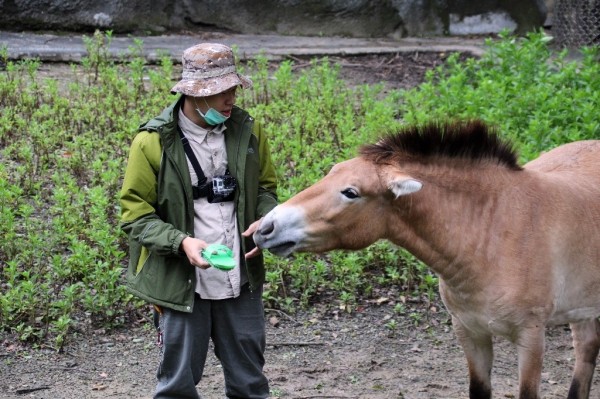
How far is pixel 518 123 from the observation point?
8.16 metres

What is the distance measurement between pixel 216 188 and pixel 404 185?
2.69 feet

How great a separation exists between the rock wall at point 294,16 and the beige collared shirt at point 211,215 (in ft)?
25.2

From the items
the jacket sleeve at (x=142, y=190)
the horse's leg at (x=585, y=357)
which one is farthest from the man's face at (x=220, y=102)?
the horse's leg at (x=585, y=357)

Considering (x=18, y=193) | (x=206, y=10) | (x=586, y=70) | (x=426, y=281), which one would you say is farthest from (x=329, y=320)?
(x=206, y=10)

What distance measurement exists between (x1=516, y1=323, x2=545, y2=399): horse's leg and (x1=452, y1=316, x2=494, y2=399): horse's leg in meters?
0.27

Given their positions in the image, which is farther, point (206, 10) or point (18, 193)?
point (206, 10)

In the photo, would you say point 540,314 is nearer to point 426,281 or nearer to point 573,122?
point 426,281

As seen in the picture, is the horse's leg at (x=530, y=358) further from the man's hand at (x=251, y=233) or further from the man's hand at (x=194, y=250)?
the man's hand at (x=194, y=250)

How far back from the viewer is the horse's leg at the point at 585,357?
512 cm

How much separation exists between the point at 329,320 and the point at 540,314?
201 centimetres

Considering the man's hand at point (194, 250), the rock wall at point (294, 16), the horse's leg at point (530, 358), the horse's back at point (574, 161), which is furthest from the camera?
the rock wall at point (294, 16)

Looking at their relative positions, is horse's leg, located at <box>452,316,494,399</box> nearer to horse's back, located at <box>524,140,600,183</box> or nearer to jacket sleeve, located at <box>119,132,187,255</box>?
horse's back, located at <box>524,140,600,183</box>

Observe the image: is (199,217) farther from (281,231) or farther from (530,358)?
(530,358)

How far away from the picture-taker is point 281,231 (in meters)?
3.87
